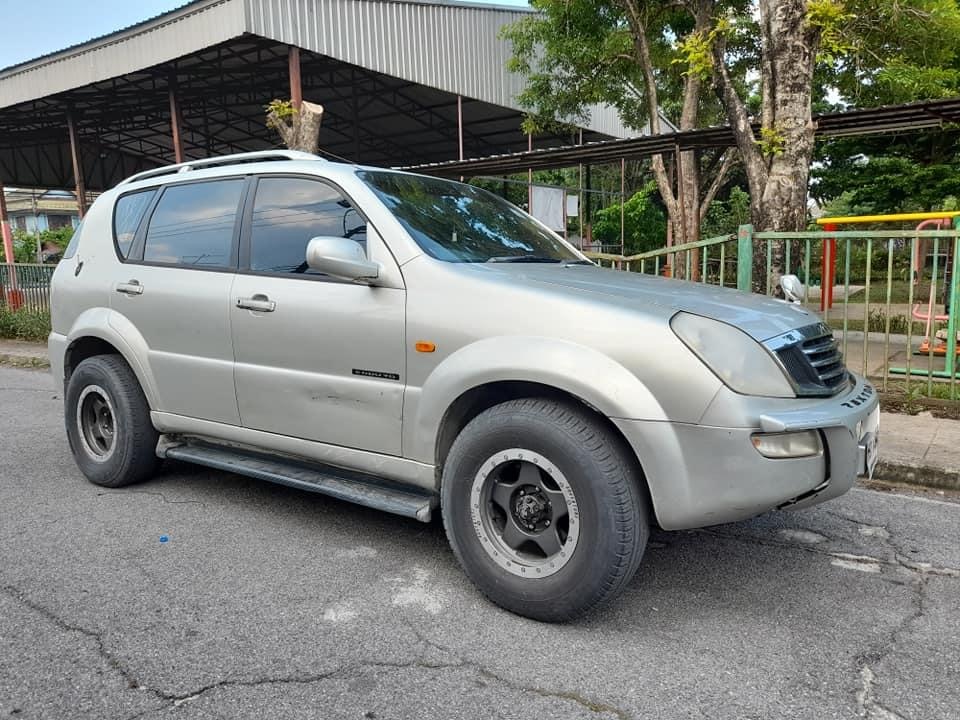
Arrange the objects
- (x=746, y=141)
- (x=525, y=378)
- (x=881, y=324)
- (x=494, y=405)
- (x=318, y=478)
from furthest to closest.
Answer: (x=881, y=324), (x=746, y=141), (x=318, y=478), (x=494, y=405), (x=525, y=378)

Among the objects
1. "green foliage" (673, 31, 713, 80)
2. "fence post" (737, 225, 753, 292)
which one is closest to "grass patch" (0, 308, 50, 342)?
"green foliage" (673, 31, 713, 80)

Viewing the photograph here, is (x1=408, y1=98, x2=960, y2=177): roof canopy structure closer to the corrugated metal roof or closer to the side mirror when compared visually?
the corrugated metal roof

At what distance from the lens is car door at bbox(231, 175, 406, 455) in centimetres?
327

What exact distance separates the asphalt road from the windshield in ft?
4.75

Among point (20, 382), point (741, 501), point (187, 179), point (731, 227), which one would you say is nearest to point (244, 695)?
point (741, 501)

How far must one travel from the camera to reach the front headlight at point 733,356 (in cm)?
264

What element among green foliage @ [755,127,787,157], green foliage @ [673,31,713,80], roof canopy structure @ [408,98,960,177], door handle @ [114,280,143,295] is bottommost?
door handle @ [114,280,143,295]

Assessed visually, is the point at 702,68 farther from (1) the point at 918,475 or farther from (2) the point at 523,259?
(2) the point at 523,259

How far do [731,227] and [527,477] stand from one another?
28.3 metres

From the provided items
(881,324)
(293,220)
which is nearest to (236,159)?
(293,220)

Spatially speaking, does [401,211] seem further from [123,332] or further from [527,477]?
[123,332]

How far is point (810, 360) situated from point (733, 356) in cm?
43

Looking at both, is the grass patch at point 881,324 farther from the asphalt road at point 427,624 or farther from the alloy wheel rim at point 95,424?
the alloy wheel rim at point 95,424

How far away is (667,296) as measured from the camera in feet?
9.78
